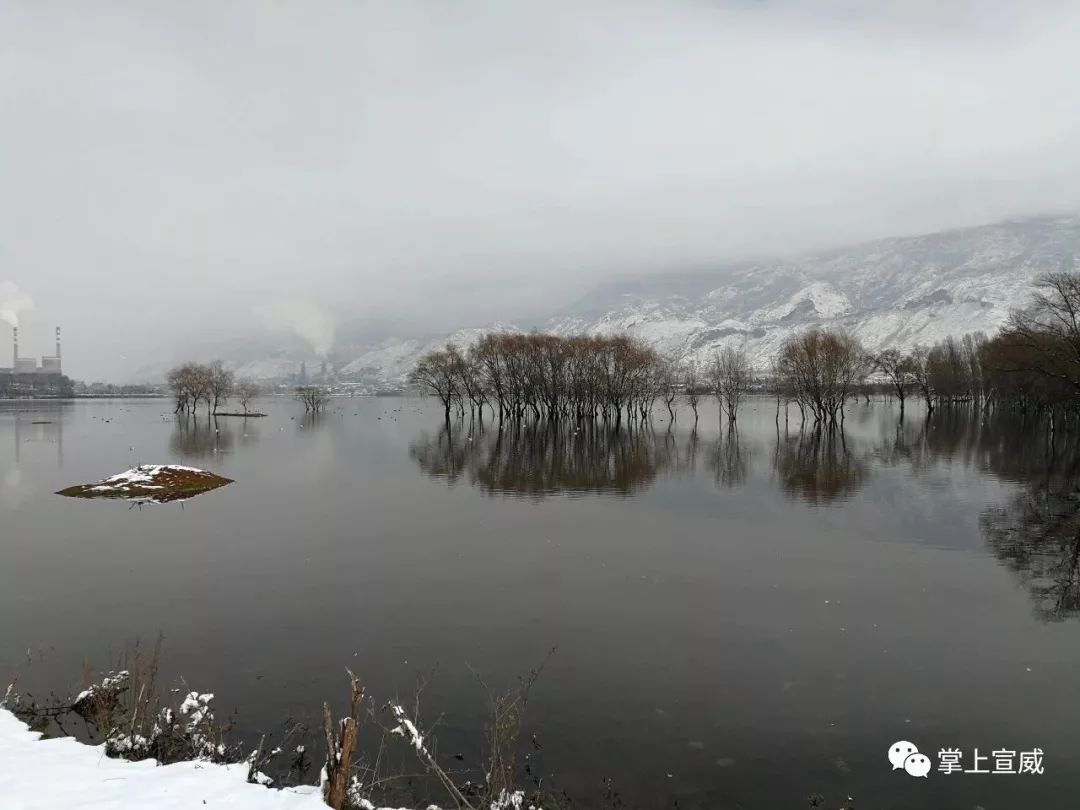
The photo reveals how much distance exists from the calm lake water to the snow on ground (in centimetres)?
217

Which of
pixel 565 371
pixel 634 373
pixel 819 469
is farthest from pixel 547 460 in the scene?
pixel 565 371

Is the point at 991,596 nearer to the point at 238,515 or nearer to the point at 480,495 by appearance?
the point at 480,495

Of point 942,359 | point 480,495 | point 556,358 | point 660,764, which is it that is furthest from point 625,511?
point 942,359

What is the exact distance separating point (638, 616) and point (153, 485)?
30988 millimetres

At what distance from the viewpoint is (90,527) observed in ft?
86.3

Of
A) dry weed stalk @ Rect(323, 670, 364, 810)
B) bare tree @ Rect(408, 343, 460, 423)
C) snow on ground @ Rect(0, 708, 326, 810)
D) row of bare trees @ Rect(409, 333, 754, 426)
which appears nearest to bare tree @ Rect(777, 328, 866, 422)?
row of bare trees @ Rect(409, 333, 754, 426)

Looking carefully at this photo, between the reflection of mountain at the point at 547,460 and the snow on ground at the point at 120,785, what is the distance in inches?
1003

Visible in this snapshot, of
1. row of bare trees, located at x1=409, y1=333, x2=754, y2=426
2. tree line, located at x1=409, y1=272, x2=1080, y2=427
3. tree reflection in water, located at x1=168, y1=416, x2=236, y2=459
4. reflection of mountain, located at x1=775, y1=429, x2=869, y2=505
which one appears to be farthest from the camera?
row of bare trees, located at x1=409, y1=333, x2=754, y2=426

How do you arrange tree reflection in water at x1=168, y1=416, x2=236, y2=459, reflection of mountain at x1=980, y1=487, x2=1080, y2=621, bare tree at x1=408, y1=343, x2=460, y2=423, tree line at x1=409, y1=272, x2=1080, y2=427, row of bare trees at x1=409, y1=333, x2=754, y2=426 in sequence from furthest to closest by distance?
bare tree at x1=408, y1=343, x2=460, y2=423, row of bare trees at x1=409, y1=333, x2=754, y2=426, tree line at x1=409, y1=272, x2=1080, y2=427, tree reflection in water at x1=168, y1=416, x2=236, y2=459, reflection of mountain at x1=980, y1=487, x2=1080, y2=621

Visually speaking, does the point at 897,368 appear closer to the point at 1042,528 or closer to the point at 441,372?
the point at 441,372

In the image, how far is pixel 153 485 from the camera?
35.7 meters

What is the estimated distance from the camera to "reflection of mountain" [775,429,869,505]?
110ft

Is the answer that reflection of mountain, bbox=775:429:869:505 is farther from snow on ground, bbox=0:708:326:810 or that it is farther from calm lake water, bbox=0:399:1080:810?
snow on ground, bbox=0:708:326:810

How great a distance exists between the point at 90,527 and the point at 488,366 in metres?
74.4
